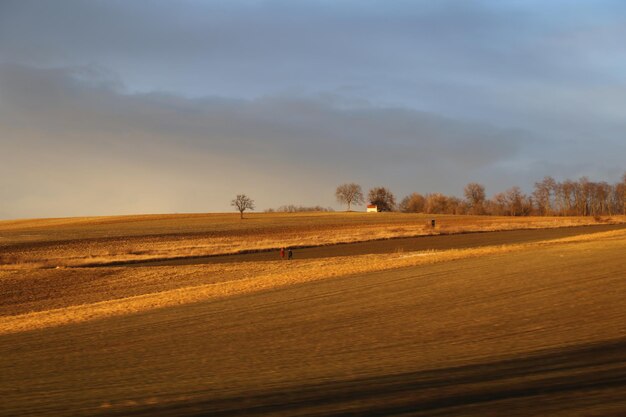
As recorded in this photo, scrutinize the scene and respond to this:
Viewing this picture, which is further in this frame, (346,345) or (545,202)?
(545,202)

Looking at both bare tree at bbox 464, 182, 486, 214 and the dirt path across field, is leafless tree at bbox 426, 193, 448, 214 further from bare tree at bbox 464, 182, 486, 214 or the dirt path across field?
the dirt path across field

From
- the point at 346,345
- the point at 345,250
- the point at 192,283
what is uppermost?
the point at 346,345

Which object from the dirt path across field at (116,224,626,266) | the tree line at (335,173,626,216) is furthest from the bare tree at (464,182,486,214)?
the dirt path across field at (116,224,626,266)

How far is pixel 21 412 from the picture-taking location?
823 cm

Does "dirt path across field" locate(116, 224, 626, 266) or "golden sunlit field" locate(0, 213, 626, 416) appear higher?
"golden sunlit field" locate(0, 213, 626, 416)

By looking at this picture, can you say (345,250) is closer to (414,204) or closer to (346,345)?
(346,345)

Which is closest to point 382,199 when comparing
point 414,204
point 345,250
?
point 414,204

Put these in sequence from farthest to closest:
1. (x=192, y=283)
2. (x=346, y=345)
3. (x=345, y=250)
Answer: (x=345, y=250)
(x=192, y=283)
(x=346, y=345)

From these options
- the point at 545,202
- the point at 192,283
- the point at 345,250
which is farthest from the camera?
the point at 545,202

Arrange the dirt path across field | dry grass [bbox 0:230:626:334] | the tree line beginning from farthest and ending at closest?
the tree line < the dirt path across field < dry grass [bbox 0:230:626:334]

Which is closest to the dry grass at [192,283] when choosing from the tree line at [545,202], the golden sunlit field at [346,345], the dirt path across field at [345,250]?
the golden sunlit field at [346,345]

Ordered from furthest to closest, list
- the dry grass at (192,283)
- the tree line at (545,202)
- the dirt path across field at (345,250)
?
the tree line at (545,202), the dirt path across field at (345,250), the dry grass at (192,283)

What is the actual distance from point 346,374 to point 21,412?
183 inches

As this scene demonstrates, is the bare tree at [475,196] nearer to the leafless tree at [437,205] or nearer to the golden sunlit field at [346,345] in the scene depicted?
the leafless tree at [437,205]
